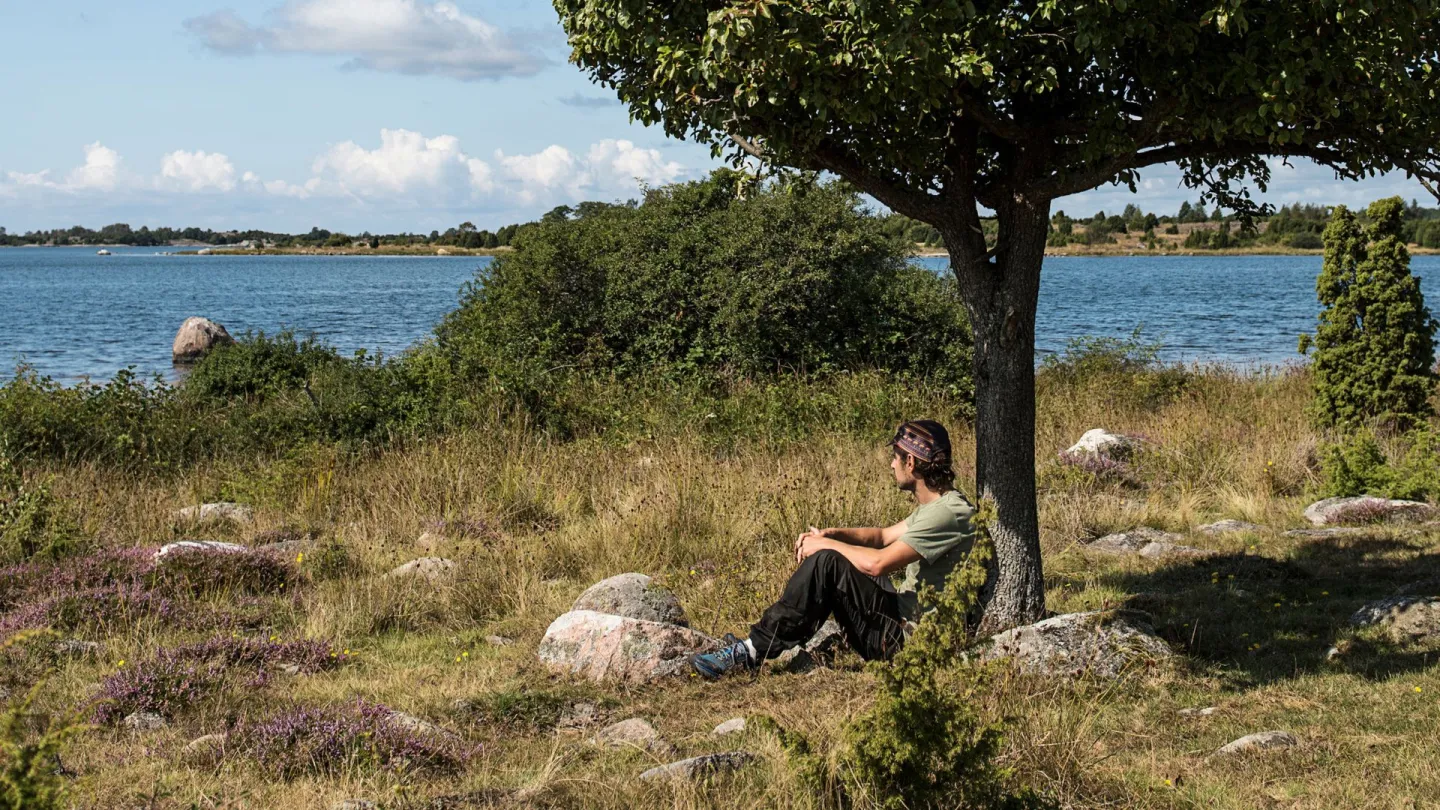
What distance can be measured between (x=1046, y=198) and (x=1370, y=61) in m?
1.68

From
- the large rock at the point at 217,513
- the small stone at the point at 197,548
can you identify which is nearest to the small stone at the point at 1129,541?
the small stone at the point at 197,548

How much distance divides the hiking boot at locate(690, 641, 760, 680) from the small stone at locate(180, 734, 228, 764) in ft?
8.02

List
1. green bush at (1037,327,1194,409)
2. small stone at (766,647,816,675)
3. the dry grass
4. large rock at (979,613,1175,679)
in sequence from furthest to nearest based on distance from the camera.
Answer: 1. green bush at (1037,327,1194,409)
2. small stone at (766,647,816,675)
3. large rock at (979,613,1175,679)
4. the dry grass

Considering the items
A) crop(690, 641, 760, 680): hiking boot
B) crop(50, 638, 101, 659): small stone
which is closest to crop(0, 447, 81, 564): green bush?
crop(50, 638, 101, 659): small stone

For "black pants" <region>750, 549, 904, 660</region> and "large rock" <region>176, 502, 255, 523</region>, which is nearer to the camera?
"black pants" <region>750, 549, 904, 660</region>

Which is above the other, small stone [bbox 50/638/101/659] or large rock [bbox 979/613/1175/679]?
large rock [bbox 979/613/1175/679]

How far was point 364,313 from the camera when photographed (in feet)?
156

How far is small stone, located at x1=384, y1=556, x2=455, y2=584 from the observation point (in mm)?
8086

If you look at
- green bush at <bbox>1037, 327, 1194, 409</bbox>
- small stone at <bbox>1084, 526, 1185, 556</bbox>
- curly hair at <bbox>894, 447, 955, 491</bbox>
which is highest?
curly hair at <bbox>894, 447, 955, 491</bbox>

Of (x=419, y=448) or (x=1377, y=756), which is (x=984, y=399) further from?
(x=419, y=448)

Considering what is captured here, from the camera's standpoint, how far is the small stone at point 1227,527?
9523mm

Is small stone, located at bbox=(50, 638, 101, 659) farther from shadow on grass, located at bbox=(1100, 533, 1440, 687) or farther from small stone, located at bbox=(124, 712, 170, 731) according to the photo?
shadow on grass, located at bbox=(1100, 533, 1440, 687)

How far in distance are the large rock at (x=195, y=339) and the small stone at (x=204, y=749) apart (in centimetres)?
2491

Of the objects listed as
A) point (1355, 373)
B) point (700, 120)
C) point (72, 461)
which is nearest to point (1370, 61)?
point (700, 120)
